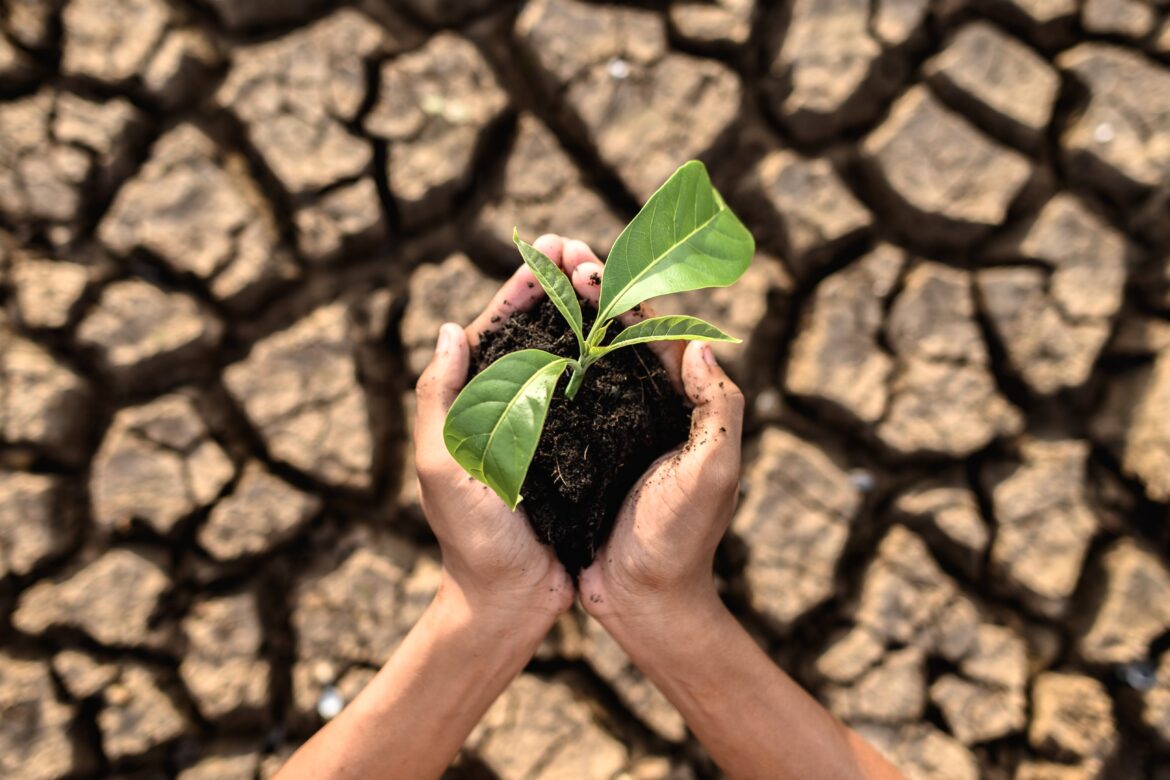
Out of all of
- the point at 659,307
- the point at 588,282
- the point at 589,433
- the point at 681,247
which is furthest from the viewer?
the point at 659,307

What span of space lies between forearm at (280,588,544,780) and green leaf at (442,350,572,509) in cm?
49

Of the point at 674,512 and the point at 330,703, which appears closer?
the point at 674,512

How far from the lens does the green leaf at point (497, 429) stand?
1.07 metres

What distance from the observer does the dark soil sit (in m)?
1.32

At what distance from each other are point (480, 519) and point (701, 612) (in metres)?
0.44

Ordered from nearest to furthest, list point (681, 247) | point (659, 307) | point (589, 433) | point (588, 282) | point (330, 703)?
point (681, 247) → point (589, 433) → point (588, 282) → point (330, 703) → point (659, 307)

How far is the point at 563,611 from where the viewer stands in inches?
57.9

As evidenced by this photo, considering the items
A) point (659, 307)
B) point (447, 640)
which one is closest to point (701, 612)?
point (447, 640)

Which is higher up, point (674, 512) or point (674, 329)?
point (674, 329)

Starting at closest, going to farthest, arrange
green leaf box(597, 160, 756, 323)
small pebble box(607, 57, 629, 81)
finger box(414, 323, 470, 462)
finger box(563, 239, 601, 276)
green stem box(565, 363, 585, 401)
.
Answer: green leaf box(597, 160, 756, 323) < green stem box(565, 363, 585, 401) < finger box(414, 323, 470, 462) < finger box(563, 239, 601, 276) < small pebble box(607, 57, 629, 81)

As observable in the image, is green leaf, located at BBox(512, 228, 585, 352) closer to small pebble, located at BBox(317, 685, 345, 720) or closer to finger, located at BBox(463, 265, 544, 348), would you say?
finger, located at BBox(463, 265, 544, 348)

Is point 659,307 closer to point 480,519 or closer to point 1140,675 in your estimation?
point 480,519

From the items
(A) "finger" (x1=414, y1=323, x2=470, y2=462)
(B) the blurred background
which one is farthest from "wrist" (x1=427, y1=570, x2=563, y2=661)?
(B) the blurred background

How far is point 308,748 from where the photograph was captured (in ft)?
5.02
